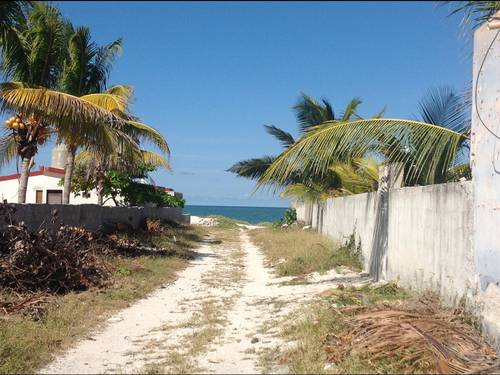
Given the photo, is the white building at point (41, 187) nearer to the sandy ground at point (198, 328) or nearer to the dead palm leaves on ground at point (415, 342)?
the sandy ground at point (198, 328)

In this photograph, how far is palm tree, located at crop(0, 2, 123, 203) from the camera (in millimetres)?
11828

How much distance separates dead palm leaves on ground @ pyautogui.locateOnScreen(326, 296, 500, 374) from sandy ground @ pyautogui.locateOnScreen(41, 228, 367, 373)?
2.78ft

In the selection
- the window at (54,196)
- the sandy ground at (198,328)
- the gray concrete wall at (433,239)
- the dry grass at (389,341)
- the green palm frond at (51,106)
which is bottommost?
the sandy ground at (198,328)

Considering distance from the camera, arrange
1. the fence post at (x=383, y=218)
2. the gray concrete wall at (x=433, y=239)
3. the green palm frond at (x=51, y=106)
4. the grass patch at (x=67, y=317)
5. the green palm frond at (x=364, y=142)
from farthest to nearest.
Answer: the green palm frond at (x=51, y=106) → the fence post at (x=383, y=218) → the green palm frond at (x=364, y=142) → the gray concrete wall at (x=433, y=239) → the grass patch at (x=67, y=317)

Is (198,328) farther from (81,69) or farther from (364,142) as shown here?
(81,69)

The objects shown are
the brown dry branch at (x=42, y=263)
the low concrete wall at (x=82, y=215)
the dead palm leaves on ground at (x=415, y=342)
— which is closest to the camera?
the dead palm leaves on ground at (x=415, y=342)

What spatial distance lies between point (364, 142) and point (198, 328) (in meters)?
3.89

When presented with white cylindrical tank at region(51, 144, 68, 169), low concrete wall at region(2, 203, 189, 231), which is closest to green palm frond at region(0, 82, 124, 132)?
low concrete wall at region(2, 203, 189, 231)

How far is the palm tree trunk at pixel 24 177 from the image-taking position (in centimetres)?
1313

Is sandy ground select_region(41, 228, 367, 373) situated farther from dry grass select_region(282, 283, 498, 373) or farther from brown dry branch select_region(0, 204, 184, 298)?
brown dry branch select_region(0, 204, 184, 298)

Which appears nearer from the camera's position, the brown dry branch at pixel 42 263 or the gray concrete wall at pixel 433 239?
the gray concrete wall at pixel 433 239

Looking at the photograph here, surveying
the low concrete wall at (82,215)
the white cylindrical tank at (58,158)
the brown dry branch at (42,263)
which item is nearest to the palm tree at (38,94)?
the low concrete wall at (82,215)

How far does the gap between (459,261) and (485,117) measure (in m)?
1.74

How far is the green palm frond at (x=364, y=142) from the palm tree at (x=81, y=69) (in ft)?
28.8
